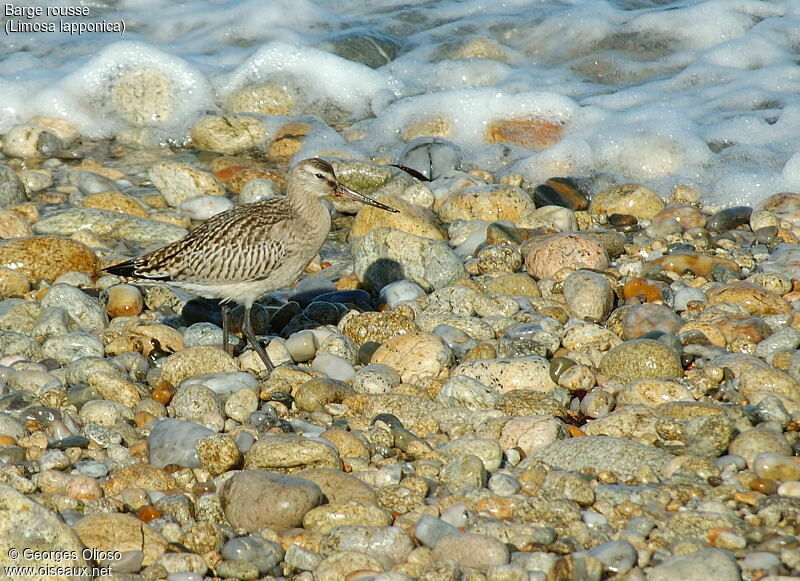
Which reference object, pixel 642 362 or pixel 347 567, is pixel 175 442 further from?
pixel 642 362

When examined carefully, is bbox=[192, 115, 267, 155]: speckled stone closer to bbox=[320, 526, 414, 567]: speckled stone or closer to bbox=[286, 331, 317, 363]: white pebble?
bbox=[286, 331, 317, 363]: white pebble

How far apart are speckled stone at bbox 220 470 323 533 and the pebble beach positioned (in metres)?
0.01

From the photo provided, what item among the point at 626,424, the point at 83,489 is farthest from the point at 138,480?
the point at 626,424

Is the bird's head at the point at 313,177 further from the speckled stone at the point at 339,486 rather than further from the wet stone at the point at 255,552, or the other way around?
the wet stone at the point at 255,552

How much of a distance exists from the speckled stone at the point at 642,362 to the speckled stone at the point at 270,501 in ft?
8.95

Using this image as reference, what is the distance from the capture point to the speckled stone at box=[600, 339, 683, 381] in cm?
706

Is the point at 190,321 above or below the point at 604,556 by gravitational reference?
below

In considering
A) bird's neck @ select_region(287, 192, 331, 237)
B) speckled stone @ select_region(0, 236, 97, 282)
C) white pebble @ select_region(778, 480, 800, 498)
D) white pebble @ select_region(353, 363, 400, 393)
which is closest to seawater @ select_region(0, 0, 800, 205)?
bird's neck @ select_region(287, 192, 331, 237)

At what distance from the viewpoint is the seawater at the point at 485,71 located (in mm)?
11812

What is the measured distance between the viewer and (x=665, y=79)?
14086 mm

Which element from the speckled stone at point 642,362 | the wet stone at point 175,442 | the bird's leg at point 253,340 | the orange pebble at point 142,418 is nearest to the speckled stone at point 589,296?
the speckled stone at point 642,362

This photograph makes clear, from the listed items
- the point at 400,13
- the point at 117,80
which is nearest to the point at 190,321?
the point at 117,80

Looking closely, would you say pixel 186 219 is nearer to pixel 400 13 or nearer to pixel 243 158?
pixel 243 158

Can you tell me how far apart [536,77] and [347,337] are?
25.1ft
